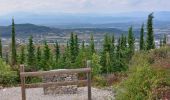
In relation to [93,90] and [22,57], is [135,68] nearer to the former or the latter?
[93,90]

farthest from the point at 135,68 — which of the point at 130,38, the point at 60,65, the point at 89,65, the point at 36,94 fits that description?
the point at 130,38

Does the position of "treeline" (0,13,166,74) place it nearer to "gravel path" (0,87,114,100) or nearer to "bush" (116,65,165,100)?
"gravel path" (0,87,114,100)

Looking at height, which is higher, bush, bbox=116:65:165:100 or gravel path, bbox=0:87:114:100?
bush, bbox=116:65:165:100

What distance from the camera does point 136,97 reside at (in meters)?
11.0

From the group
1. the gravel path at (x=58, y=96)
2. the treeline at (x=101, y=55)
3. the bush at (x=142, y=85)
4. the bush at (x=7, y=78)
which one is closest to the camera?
the bush at (x=142, y=85)

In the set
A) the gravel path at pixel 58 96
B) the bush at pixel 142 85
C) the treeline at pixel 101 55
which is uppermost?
the bush at pixel 142 85

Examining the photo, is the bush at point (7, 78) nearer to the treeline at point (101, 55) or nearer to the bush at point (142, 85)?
the bush at point (142, 85)

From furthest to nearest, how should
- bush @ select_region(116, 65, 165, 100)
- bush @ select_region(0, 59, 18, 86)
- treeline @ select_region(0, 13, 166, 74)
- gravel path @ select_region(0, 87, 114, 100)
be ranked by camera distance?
1. treeline @ select_region(0, 13, 166, 74)
2. bush @ select_region(0, 59, 18, 86)
3. gravel path @ select_region(0, 87, 114, 100)
4. bush @ select_region(116, 65, 165, 100)

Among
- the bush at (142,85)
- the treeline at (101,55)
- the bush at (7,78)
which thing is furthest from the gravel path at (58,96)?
the treeline at (101,55)

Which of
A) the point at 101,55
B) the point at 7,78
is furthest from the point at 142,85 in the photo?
the point at 101,55

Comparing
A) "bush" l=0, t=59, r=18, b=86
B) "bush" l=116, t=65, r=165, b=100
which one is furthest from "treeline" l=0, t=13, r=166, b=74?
"bush" l=116, t=65, r=165, b=100

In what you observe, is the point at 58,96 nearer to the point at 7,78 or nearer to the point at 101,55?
the point at 7,78

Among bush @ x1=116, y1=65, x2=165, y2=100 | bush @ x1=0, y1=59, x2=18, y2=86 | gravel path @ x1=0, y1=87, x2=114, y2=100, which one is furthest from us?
bush @ x1=0, y1=59, x2=18, y2=86

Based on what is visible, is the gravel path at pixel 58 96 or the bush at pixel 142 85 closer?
the bush at pixel 142 85
